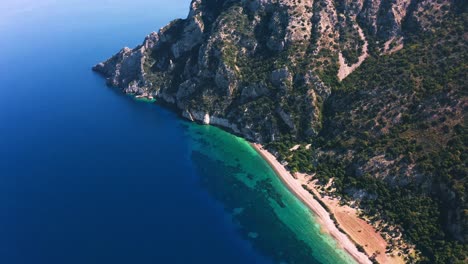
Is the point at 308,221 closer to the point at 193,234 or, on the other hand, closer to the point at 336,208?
the point at 336,208

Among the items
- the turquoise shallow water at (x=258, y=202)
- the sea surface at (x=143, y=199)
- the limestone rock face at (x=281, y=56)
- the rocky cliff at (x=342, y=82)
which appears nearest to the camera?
the sea surface at (x=143, y=199)

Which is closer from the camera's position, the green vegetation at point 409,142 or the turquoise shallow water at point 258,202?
the turquoise shallow water at point 258,202

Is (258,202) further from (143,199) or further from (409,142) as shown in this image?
(409,142)

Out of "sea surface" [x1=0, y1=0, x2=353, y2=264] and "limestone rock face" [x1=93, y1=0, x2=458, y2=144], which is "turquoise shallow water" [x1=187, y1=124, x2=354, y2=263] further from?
"limestone rock face" [x1=93, y1=0, x2=458, y2=144]

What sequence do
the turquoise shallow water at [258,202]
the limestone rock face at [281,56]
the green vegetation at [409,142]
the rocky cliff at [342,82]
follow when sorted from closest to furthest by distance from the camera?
the turquoise shallow water at [258,202] → the green vegetation at [409,142] → the rocky cliff at [342,82] → the limestone rock face at [281,56]

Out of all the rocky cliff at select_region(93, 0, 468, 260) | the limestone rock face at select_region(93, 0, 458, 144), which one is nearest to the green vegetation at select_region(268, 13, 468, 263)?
the rocky cliff at select_region(93, 0, 468, 260)

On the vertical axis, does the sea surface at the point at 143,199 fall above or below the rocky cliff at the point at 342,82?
below

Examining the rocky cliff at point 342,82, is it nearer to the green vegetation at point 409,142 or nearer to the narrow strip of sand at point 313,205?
the green vegetation at point 409,142

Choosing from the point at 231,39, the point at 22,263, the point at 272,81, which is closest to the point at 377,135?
the point at 272,81

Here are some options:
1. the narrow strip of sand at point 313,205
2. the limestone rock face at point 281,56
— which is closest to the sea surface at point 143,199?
the narrow strip of sand at point 313,205
